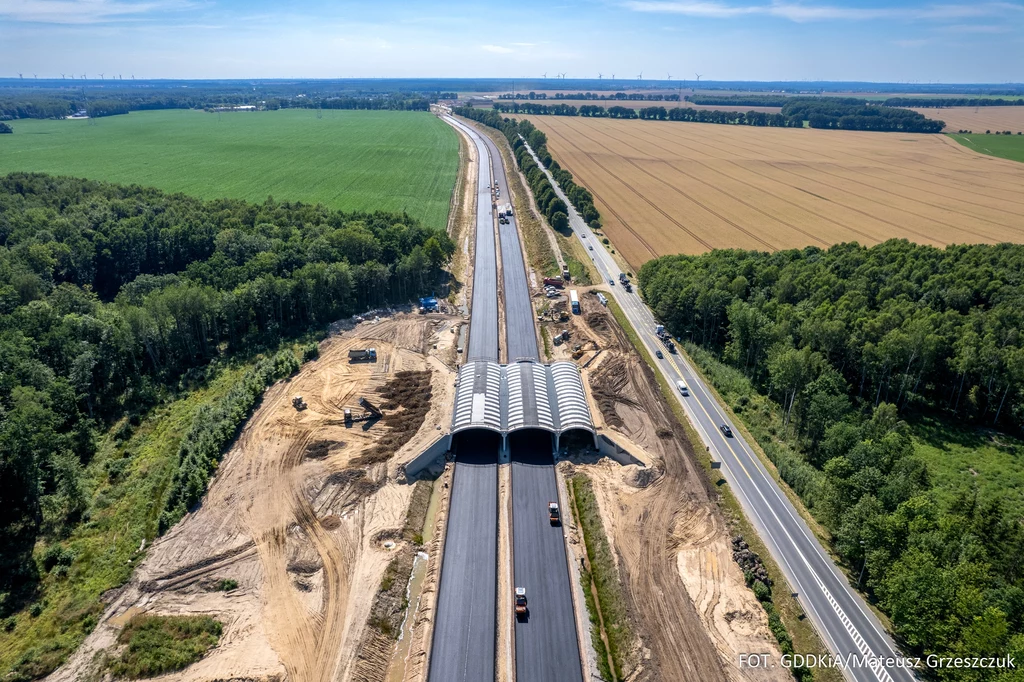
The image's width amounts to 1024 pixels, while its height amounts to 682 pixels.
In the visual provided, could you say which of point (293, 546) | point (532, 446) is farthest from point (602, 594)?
point (293, 546)

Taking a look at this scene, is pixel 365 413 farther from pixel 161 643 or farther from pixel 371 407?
pixel 161 643

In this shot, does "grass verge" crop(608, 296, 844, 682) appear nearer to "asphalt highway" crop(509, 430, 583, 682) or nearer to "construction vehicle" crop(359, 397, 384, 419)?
"asphalt highway" crop(509, 430, 583, 682)

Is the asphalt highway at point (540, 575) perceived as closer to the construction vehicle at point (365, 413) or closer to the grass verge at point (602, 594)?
the grass verge at point (602, 594)

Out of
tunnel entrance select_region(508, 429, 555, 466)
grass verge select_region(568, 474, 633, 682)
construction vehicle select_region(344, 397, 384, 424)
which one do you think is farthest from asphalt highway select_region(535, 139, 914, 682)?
construction vehicle select_region(344, 397, 384, 424)

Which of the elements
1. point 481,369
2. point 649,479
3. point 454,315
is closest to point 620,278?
point 454,315

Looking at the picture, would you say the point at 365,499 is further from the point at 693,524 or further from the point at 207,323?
the point at 207,323

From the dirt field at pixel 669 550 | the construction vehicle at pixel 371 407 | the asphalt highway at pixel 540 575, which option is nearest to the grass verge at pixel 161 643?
the asphalt highway at pixel 540 575
